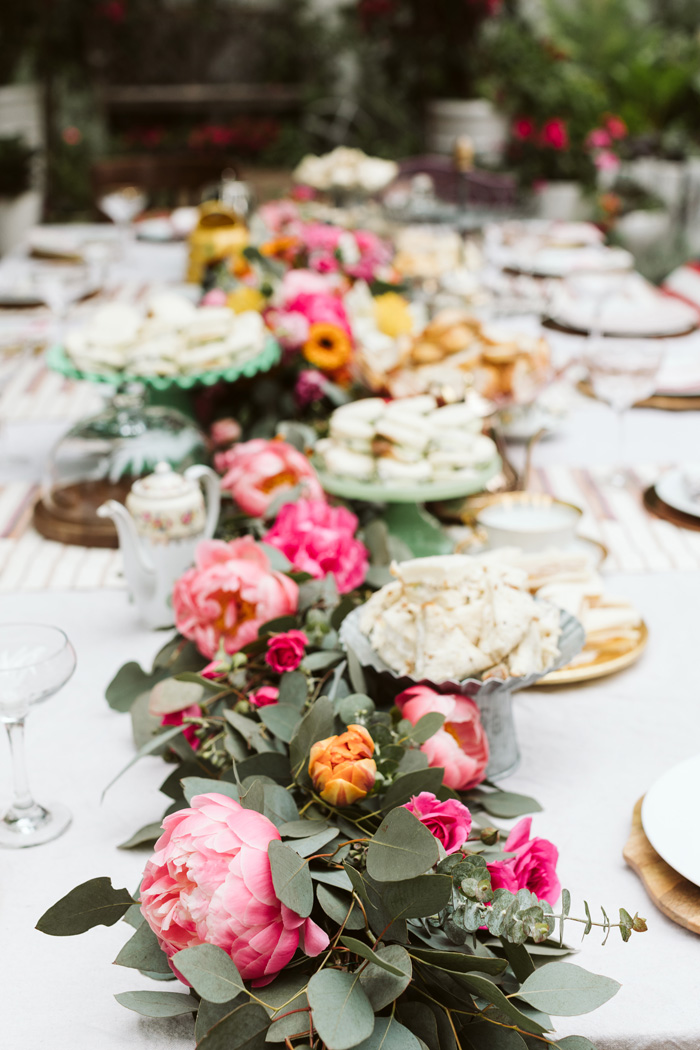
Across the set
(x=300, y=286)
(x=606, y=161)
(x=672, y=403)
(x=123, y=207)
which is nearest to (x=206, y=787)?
(x=300, y=286)

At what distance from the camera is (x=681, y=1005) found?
667mm

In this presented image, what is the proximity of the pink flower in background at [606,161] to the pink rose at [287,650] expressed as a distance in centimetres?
535

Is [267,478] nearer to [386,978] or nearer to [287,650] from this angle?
[287,650]

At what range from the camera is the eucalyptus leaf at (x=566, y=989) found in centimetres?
58

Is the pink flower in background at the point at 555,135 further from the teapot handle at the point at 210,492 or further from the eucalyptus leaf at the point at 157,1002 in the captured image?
the eucalyptus leaf at the point at 157,1002

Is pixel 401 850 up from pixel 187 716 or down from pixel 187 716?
up

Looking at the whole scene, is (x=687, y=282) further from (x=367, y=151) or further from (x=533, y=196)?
(x=367, y=151)

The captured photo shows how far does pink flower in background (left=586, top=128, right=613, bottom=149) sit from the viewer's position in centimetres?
574

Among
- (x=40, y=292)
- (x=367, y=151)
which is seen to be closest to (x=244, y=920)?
(x=40, y=292)

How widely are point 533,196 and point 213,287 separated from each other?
3.60m

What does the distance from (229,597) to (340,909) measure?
14.4 inches

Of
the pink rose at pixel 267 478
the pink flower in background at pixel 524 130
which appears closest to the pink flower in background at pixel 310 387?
the pink rose at pixel 267 478

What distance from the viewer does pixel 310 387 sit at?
63.8 inches

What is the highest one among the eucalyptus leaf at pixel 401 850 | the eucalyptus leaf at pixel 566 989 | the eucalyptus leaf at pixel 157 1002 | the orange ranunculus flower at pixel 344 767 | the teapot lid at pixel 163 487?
the eucalyptus leaf at pixel 401 850
